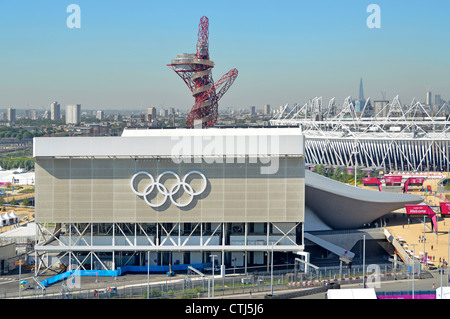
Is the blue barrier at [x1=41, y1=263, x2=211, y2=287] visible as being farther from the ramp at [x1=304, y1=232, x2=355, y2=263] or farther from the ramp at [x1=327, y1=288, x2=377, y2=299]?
the ramp at [x1=327, y1=288, x2=377, y2=299]

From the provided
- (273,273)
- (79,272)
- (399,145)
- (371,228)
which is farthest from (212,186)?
(399,145)

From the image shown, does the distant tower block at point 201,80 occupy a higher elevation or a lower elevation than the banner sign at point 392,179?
higher

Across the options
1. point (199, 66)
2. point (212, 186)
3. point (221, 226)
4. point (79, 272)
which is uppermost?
point (199, 66)

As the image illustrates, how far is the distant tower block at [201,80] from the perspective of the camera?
90562 millimetres

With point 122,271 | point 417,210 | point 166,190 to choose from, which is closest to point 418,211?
point 417,210

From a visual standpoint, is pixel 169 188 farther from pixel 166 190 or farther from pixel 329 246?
pixel 329 246

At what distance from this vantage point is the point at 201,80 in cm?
9206

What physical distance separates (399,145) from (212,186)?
67.6 metres

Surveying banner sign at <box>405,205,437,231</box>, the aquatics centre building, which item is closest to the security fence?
the aquatics centre building

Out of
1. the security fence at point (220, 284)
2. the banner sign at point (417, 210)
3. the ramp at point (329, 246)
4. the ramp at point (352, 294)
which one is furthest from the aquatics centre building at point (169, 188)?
the banner sign at point (417, 210)

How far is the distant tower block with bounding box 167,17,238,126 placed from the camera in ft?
297

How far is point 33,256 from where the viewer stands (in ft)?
121

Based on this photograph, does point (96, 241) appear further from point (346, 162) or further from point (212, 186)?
point (346, 162)

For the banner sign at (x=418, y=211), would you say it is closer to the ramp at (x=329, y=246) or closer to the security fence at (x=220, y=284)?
the ramp at (x=329, y=246)
